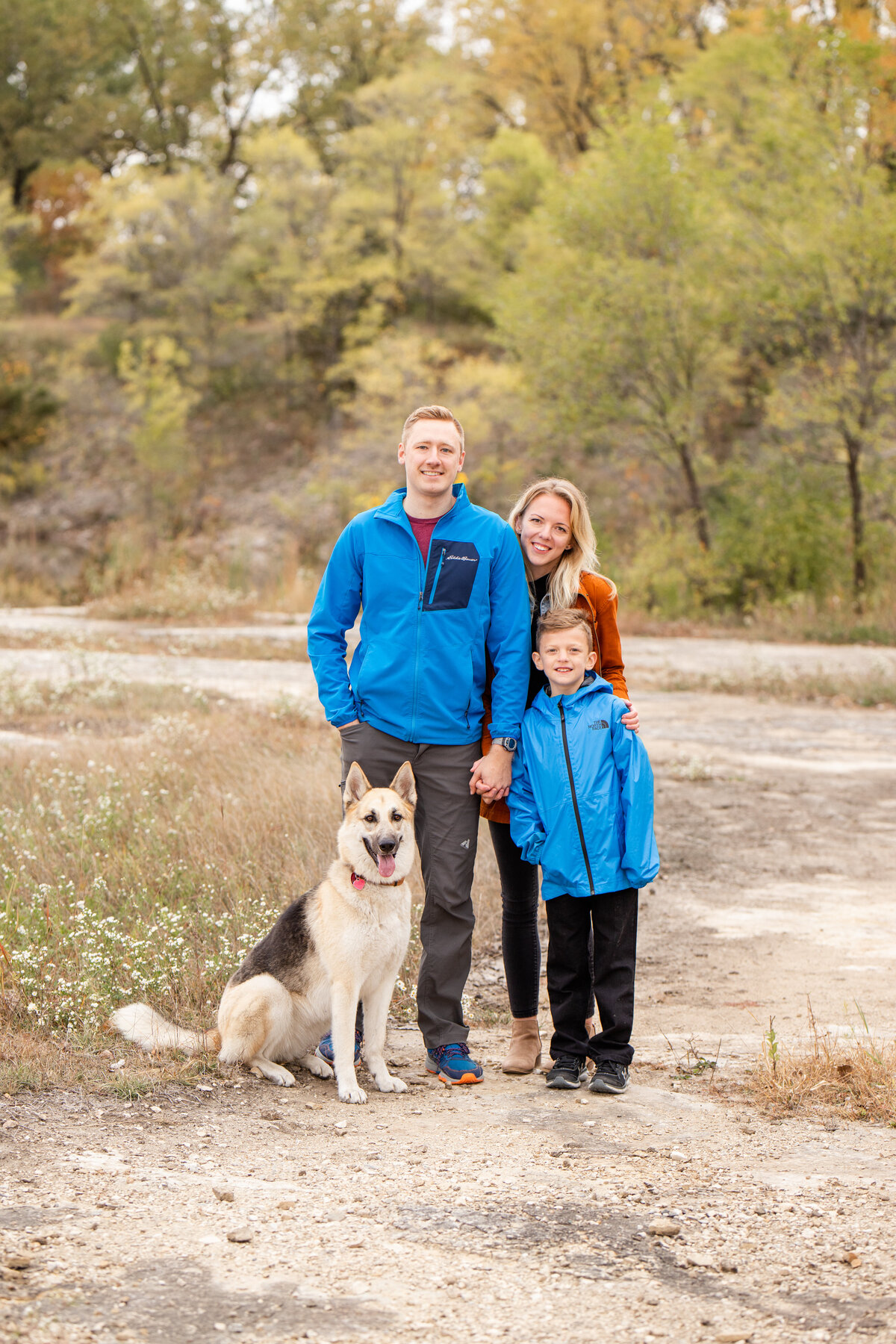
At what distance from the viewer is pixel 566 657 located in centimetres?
439

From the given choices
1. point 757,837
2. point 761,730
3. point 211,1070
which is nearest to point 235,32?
point 761,730

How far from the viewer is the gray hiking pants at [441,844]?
4.54 meters

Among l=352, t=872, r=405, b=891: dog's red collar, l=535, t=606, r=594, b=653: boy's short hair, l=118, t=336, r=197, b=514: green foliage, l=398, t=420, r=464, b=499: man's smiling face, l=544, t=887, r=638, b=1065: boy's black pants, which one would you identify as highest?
l=118, t=336, r=197, b=514: green foliage

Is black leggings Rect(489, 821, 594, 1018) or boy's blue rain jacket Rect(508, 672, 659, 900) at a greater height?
boy's blue rain jacket Rect(508, 672, 659, 900)

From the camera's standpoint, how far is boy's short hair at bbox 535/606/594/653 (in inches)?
173

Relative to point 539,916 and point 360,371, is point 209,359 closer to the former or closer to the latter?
point 360,371

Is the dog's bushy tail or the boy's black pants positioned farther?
the dog's bushy tail

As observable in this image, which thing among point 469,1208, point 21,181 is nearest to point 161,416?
point 21,181

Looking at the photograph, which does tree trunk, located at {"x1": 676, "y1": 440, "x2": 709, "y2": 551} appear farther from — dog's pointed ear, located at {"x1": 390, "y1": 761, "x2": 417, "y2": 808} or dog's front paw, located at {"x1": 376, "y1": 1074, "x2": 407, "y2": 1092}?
dog's front paw, located at {"x1": 376, "y1": 1074, "x2": 407, "y2": 1092}

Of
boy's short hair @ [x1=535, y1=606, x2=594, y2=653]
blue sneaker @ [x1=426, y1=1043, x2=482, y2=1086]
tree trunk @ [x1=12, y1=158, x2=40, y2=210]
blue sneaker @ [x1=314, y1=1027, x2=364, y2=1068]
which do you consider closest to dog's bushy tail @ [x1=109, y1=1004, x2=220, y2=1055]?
blue sneaker @ [x1=314, y1=1027, x2=364, y2=1068]

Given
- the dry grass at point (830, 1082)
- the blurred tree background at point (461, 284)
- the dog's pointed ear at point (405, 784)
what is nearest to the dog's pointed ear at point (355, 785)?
the dog's pointed ear at point (405, 784)

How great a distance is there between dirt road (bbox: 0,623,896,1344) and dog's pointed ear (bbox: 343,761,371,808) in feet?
3.81

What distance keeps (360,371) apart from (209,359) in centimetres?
632

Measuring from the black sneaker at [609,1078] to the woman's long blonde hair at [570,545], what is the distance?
5.98 ft
